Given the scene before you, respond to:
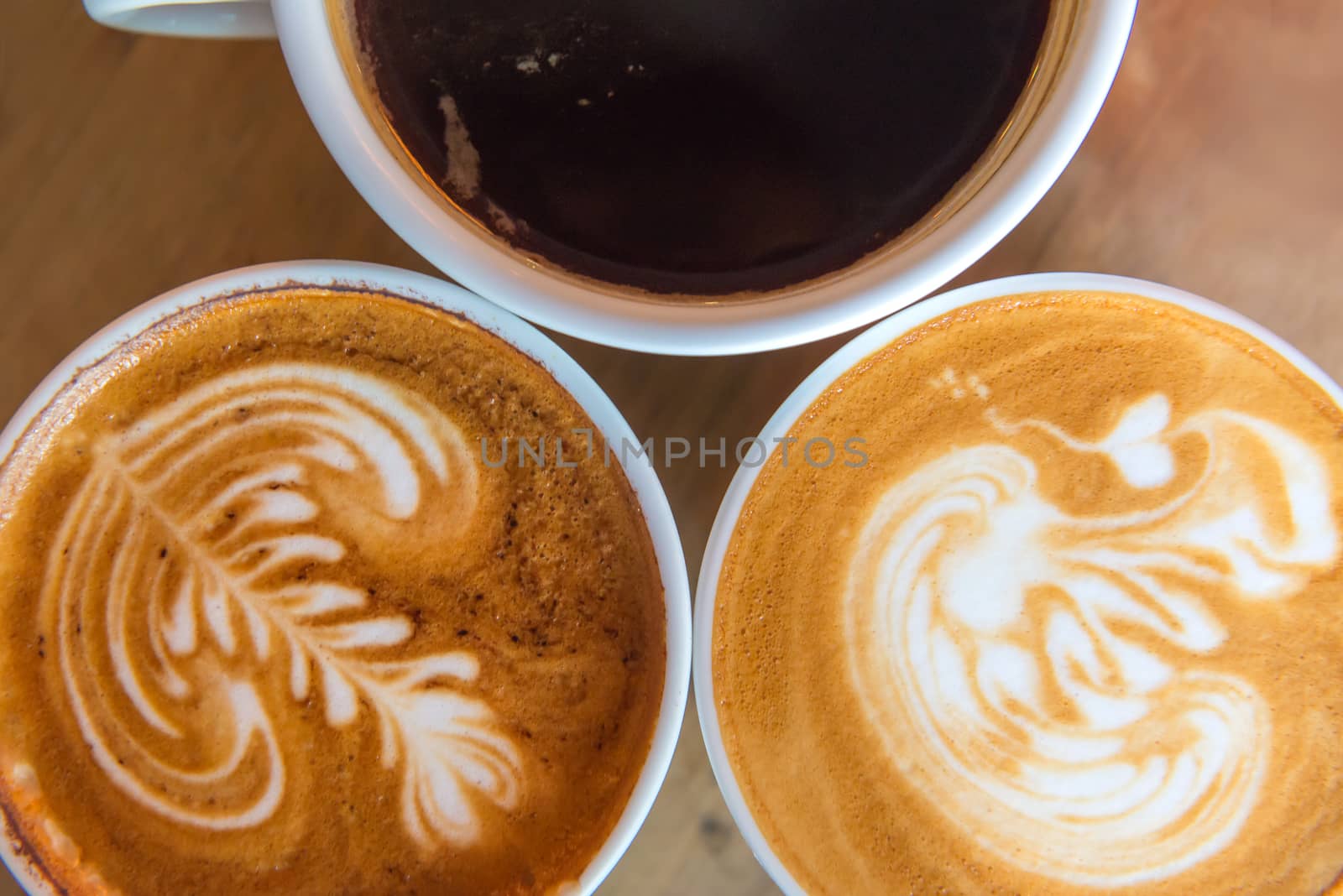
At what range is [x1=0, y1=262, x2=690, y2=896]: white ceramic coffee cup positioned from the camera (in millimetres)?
750

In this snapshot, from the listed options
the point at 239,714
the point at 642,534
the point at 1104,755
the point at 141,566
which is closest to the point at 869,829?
the point at 1104,755

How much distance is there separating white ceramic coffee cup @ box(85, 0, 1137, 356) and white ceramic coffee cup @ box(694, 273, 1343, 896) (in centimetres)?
29

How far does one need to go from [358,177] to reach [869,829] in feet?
2.55

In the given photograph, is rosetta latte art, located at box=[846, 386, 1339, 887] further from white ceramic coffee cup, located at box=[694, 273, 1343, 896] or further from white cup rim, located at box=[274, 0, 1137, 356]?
white cup rim, located at box=[274, 0, 1137, 356]

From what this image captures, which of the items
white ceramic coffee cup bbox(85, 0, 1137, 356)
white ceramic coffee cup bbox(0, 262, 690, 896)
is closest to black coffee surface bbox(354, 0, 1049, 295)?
white ceramic coffee cup bbox(85, 0, 1137, 356)

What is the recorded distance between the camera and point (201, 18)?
2.00 ft

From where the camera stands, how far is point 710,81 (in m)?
0.56

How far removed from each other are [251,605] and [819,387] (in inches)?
23.0

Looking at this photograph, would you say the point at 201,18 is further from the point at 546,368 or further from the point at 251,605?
the point at 251,605

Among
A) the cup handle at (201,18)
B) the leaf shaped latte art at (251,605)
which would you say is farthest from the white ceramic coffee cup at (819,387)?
the cup handle at (201,18)

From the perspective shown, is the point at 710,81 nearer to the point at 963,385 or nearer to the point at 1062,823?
the point at 963,385

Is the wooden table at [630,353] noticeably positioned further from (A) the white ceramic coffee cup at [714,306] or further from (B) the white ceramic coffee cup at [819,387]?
(A) the white ceramic coffee cup at [714,306]

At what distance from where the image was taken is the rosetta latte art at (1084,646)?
861 millimetres

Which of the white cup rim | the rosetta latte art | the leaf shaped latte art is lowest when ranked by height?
the leaf shaped latte art
